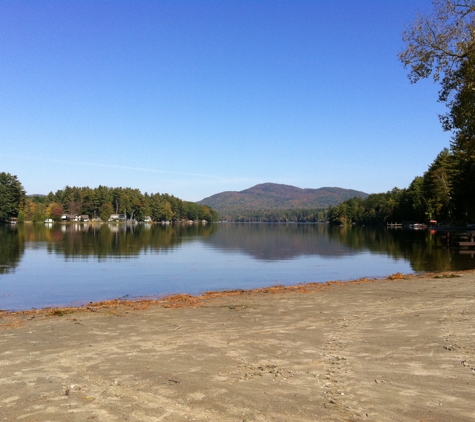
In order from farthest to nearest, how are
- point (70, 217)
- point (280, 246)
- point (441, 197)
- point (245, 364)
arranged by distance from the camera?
1. point (70, 217)
2. point (441, 197)
3. point (280, 246)
4. point (245, 364)

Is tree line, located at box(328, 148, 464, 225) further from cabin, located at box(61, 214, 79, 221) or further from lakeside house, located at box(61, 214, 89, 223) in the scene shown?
cabin, located at box(61, 214, 79, 221)

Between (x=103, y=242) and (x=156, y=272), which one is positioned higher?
(x=103, y=242)

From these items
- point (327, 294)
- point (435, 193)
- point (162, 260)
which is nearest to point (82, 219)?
point (435, 193)

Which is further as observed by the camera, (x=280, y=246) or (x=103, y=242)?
(x=103, y=242)

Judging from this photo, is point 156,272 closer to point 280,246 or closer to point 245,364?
point 245,364

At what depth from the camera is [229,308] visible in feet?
50.9

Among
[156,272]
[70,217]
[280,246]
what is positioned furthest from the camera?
[70,217]

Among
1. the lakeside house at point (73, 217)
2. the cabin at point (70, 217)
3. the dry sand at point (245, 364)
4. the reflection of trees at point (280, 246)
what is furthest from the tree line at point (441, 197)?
the cabin at point (70, 217)

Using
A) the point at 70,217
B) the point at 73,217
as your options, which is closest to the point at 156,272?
the point at 70,217

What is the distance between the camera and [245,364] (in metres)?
8.47

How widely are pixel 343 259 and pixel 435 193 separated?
86.8 meters

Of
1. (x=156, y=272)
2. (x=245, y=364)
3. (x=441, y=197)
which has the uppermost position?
(x=441, y=197)

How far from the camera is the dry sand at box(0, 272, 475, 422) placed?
20.5 ft

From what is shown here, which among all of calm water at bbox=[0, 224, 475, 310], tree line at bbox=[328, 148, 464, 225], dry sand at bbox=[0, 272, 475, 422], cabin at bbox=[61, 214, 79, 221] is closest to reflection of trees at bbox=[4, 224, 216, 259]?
calm water at bbox=[0, 224, 475, 310]
